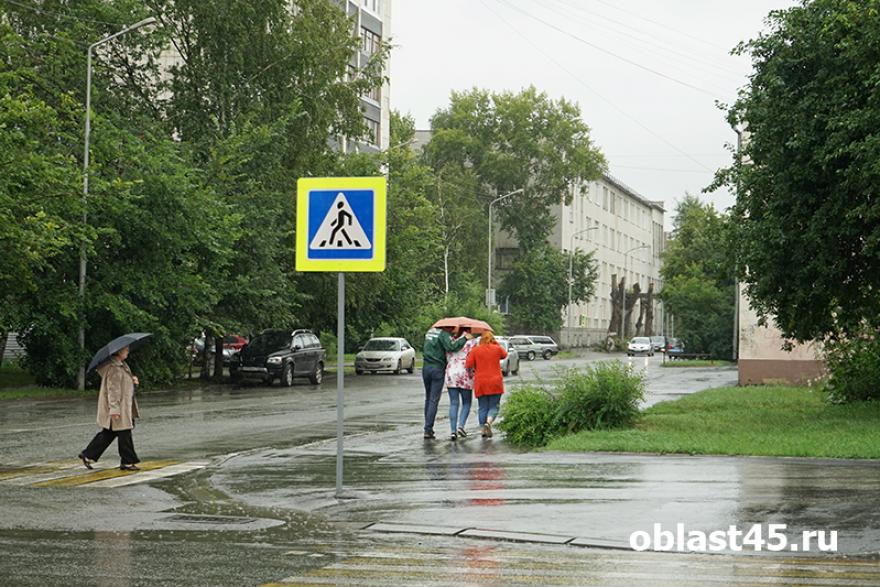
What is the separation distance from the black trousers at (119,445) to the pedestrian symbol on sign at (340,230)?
15.7 ft

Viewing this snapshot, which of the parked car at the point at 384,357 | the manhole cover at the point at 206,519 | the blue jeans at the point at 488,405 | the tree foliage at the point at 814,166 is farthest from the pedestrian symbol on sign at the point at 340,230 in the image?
the parked car at the point at 384,357

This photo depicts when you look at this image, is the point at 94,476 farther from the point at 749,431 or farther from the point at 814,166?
the point at 814,166

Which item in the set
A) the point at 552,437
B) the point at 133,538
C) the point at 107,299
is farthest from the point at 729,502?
the point at 107,299

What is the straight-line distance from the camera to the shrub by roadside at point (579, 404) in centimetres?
1903

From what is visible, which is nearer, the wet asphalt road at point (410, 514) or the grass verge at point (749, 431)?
the wet asphalt road at point (410, 514)

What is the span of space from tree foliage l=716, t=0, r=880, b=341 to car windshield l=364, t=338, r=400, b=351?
30599 millimetres

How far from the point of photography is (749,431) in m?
19.3

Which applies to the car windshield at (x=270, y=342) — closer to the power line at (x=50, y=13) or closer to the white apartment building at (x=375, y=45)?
the power line at (x=50, y=13)

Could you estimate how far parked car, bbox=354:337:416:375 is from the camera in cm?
5288

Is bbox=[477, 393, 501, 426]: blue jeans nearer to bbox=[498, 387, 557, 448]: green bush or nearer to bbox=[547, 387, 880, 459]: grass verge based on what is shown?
bbox=[498, 387, 557, 448]: green bush

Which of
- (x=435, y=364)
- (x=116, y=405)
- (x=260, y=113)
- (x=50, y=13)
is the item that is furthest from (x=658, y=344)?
(x=116, y=405)

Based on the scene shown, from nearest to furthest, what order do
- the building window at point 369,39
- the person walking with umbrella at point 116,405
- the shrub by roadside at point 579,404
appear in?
the person walking with umbrella at point 116,405 → the shrub by roadside at point 579,404 → the building window at point 369,39

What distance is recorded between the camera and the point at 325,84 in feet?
149

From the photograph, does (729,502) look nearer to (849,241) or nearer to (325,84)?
(849,241)
